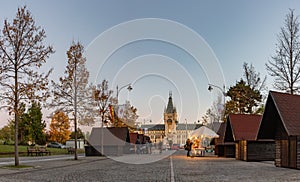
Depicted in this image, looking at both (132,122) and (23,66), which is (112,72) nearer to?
(23,66)

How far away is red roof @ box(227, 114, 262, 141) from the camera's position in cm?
2977

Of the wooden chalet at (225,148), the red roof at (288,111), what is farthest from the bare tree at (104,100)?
the red roof at (288,111)

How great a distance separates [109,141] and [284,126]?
24.3m

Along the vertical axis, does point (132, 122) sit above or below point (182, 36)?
below

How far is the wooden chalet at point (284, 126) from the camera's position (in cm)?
1897

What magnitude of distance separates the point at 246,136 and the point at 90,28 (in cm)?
1526

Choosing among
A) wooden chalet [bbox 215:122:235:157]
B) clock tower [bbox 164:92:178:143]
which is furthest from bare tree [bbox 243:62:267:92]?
clock tower [bbox 164:92:178:143]

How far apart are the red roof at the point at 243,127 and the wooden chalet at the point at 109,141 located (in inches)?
526

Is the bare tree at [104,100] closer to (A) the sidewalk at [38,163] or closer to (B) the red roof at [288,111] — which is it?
(A) the sidewalk at [38,163]

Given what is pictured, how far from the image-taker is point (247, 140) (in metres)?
27.0

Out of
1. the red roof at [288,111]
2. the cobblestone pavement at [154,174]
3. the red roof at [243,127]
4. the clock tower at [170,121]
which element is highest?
the red roof at [288,111]

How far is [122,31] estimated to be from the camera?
29078 millimetres

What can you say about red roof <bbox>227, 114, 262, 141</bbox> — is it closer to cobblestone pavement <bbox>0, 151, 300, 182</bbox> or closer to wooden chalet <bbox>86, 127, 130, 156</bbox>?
cobblestone pavement <bbox>0, 151, 300, 182</bbox>

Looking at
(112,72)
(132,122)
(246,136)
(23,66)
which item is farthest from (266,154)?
(132,122)
